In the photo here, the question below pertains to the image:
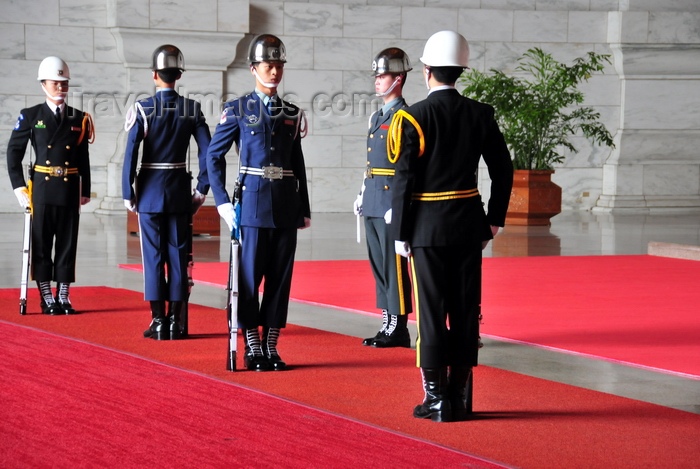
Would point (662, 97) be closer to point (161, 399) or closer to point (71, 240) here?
point (71, 240)

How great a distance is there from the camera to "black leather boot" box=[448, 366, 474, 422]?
15.3 ft

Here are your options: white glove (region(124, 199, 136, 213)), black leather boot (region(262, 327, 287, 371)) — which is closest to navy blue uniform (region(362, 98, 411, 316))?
black leather boot (region(262, 327, 287, 371))

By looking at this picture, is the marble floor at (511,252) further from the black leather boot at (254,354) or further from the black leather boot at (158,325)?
the black leather boot at (254,354)

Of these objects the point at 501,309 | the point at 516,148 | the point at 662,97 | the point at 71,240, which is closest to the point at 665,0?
the point at 662,97

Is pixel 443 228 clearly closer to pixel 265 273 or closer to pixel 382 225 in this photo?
pixel 265 273

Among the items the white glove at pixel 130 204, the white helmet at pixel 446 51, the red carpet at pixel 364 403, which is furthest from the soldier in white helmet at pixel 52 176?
the white helmet at pixel 446 51

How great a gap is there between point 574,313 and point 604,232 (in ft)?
23.7

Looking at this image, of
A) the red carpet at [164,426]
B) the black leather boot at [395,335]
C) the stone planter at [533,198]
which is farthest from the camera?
the stone planter at [533,198]

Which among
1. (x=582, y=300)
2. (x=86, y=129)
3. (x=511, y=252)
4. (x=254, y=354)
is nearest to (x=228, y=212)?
(x=254, y=354)

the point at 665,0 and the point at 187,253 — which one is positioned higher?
the point at 665,0

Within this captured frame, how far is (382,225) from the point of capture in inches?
262

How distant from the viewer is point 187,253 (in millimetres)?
6746

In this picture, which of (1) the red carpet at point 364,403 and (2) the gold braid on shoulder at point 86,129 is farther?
(2) the gold braid on shoulder at point 86,129

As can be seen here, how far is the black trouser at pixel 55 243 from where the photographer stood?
24.7 ft
